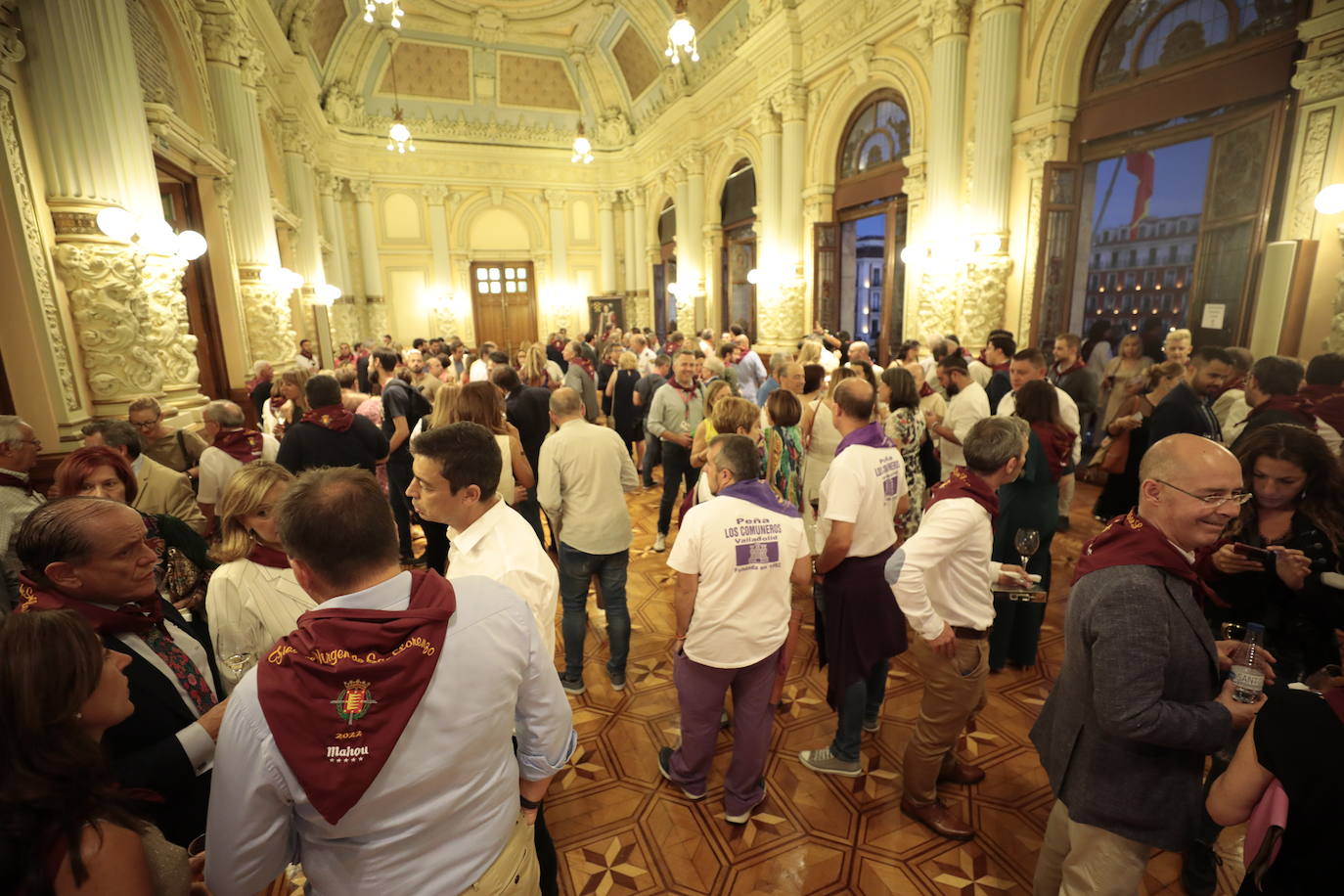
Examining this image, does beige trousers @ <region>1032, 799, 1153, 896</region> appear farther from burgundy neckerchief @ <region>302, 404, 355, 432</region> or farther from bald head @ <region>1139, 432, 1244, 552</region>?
burgundy neckerchief @ <region>302, 404, 355, 432</region>

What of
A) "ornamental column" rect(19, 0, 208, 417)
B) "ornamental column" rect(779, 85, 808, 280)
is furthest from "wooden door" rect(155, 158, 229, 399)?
"ornamental column" rect(779, 85, 808, 280)

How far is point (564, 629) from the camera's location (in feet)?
10.6

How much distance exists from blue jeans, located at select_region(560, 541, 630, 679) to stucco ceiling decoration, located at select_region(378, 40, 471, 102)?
17154mm

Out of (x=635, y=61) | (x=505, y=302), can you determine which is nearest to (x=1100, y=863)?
(x=635, y=61)

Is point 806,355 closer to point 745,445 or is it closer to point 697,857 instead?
point 745,445

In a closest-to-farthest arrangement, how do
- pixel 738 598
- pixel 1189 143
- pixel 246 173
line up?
pixel 738 598 < pixel 1189 143 < pixel 246 173

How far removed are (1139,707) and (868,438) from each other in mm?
1371

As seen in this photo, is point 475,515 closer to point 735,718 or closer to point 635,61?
point 735,718

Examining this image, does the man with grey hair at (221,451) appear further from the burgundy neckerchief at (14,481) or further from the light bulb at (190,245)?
the light bulb at (190,245)

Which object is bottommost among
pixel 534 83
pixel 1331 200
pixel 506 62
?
pixel 1331 200

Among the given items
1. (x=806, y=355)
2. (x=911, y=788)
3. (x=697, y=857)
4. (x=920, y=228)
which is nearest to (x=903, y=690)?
(x=911, y=788)

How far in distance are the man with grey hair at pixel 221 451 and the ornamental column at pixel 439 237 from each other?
15.3 metres

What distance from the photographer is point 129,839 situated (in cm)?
97

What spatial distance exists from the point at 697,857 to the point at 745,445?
1616 millimetres
